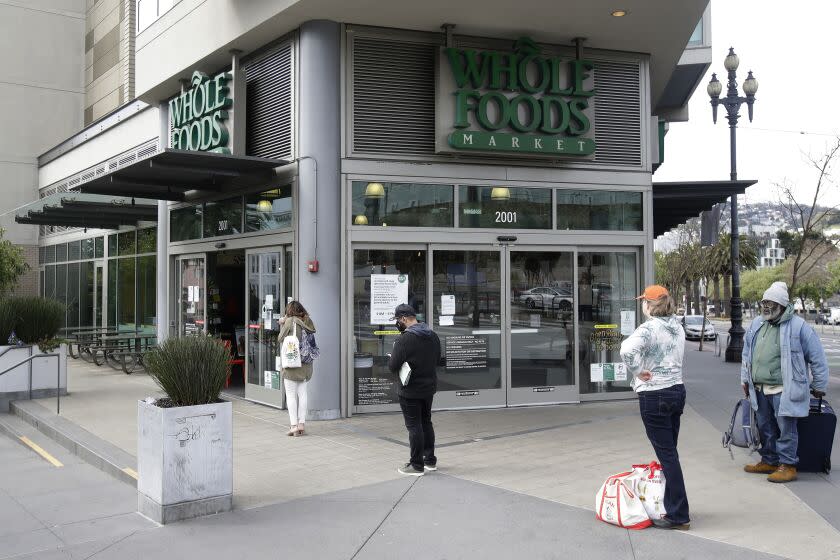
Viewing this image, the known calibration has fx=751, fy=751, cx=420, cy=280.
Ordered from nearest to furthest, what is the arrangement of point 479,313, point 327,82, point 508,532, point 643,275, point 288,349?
point 508,532
point 288,349
point 327,82
point 479,313
point 643,275

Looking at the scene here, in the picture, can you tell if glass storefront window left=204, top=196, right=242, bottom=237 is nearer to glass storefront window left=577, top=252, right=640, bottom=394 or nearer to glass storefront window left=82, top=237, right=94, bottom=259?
glass storefront window left=577, top=252, right=640, bottom=394

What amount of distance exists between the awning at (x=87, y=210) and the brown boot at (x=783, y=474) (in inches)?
500

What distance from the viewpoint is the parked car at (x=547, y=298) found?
1185 cm

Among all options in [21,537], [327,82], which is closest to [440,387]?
[327,82]

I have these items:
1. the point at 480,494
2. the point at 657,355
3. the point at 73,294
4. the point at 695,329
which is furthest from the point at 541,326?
the point at 695,329

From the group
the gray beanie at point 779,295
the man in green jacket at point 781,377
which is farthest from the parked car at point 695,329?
the gray beanie at point 779,295

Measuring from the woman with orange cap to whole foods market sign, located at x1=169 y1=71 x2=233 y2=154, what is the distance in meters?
8.16

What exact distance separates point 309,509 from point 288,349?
3.30 metres

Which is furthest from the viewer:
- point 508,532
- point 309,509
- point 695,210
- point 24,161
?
point 24,161

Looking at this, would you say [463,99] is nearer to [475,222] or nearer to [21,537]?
[475,222]

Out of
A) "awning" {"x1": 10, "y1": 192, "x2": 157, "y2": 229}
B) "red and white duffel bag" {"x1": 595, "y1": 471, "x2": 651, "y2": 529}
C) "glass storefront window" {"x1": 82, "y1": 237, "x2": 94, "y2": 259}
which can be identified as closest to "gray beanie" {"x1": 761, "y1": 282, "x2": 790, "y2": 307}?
"red and white duffel bag" {"x1": 595, "y1": 471, "x2": 651, "y2": 529}

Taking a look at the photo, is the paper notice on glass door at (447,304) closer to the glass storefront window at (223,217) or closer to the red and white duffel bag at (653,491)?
the glass storefront window at (223,217)

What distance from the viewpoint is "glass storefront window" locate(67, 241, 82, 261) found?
24.4 metres

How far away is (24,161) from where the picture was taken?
28.7 meters
